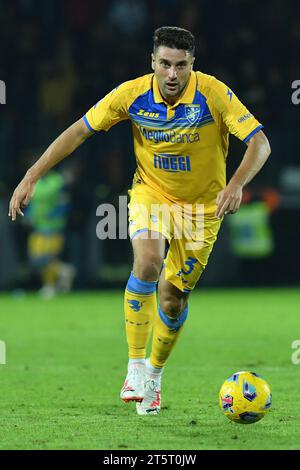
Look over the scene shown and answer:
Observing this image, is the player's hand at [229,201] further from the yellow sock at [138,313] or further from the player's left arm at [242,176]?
the yellow sock at [138,313]

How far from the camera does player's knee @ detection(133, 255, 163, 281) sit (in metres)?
6.17

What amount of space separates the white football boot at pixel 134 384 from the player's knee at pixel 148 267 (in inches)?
19.1

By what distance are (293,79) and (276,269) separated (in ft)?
9.56

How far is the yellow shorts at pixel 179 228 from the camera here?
255 inches

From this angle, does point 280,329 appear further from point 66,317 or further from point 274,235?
point 274,235

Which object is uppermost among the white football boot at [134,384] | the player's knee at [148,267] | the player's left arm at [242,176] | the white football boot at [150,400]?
the player's left arm at [242,176]

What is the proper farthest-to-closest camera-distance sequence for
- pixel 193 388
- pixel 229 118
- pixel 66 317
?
1. pixel 66 317
2. pixel 193 388
3. pixel 229 118

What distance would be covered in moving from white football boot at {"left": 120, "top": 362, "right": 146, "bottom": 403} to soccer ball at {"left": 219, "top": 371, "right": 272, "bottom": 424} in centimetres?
50

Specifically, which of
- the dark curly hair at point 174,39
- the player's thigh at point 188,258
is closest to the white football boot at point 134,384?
the player's thigh at point 188,258

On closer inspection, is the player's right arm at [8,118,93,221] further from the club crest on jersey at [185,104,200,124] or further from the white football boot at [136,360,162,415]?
the white football boot at [136,360,162,415]

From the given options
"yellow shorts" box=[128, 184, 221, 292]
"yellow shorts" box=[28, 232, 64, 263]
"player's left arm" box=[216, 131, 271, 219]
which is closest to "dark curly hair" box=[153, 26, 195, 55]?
"player's left arm" box=[216, 131, 271, 219]

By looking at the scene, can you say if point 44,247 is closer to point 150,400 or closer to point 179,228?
point 179,228

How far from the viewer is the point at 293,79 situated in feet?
56.0

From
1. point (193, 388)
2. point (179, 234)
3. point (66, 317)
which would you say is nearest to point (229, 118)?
point (179, 234)
